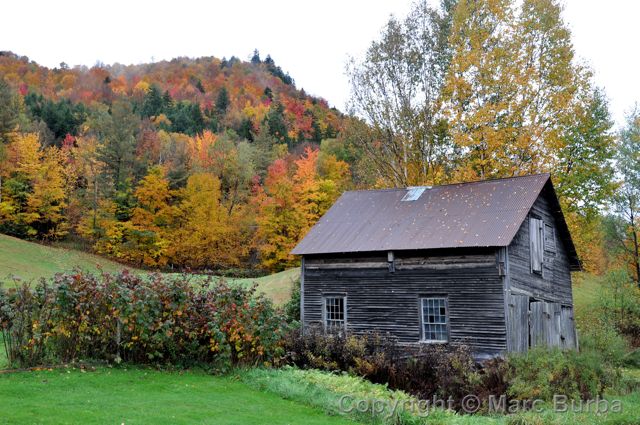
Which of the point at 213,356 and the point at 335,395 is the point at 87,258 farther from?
the point at 335,395

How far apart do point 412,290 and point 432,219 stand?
2.81 m

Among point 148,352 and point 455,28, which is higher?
point 455,28

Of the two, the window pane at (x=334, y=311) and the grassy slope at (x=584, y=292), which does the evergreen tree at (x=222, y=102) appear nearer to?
the grassy slope at (x=584, y=292)

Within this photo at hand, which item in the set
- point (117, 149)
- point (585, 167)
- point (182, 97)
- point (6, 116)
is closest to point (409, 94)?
point (585, 167)

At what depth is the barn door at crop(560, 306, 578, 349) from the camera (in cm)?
2288

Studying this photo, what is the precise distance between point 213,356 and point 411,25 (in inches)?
909

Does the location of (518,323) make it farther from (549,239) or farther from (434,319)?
(549,239)

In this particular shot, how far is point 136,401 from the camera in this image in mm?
10148

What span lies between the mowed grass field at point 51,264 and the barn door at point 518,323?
16.0m

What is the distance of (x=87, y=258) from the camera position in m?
49.4

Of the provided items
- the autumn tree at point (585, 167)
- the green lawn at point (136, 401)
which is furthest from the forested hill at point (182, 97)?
the green lawn at point (136, 401)

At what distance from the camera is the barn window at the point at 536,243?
68.9 feet

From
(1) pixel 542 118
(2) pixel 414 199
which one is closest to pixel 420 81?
(1) pixel 542 118

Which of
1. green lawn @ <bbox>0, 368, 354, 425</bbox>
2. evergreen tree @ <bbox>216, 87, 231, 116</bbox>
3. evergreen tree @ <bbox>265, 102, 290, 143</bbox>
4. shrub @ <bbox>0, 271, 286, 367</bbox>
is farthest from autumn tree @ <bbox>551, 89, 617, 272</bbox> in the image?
evergreen tree @ <bbox>216, 87, 231, 116</bbox>
